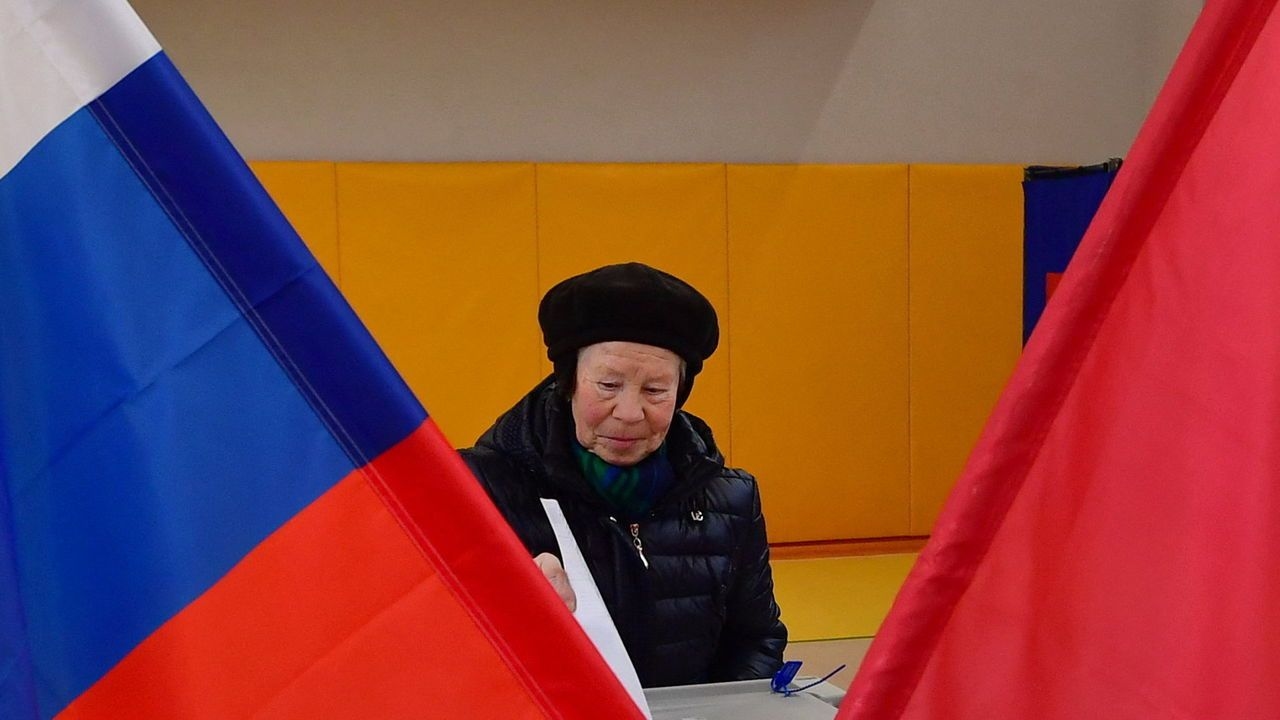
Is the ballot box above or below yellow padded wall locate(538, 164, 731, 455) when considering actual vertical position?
above

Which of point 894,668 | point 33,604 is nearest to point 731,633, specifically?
point 894,668

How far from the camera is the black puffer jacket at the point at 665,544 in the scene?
5.39 ft

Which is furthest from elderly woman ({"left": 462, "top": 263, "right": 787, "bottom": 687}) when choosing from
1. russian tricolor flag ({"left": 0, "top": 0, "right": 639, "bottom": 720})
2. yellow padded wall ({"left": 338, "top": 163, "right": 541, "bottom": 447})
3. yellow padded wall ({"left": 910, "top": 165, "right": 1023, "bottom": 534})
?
yellow padded wall ({"left": 910, "top": 165, "right": 1023, "bottom": 534})

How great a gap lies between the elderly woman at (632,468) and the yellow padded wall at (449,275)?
328 cm

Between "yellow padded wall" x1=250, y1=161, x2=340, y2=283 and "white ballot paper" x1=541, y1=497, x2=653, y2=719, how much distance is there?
12.1 feet

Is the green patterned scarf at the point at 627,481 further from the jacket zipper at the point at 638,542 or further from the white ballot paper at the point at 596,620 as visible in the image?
the white ballot paper at the point at 596,620

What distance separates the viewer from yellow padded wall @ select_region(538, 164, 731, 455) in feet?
16.5

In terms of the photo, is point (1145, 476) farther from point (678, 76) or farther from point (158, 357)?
point (678, 76)

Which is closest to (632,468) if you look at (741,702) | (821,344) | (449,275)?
(741,702)

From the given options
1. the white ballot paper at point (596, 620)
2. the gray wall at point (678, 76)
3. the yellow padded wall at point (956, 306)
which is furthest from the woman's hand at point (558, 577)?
the yellow padded wall at point (956, 306)

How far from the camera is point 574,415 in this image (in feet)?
5.56

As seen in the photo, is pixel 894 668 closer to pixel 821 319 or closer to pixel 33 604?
pixel 33 604

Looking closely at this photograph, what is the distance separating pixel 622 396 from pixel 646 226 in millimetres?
3497

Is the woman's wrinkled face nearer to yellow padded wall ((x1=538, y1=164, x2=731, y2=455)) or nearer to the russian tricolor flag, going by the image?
the russian tricolor flag
